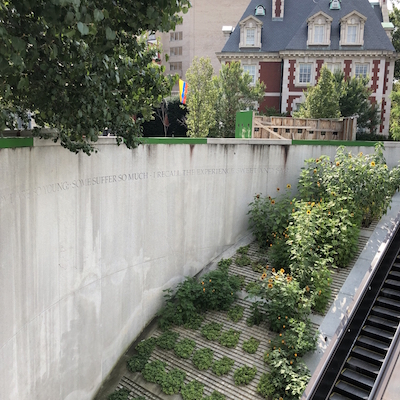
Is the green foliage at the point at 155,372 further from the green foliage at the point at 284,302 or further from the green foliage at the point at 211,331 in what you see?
the green foliage at the point at 284,302

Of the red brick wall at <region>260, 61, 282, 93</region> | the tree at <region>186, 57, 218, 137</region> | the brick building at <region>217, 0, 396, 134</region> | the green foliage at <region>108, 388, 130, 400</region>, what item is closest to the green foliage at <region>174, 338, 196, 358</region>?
the green foliage at <region>108, 388, 130, 400</region>

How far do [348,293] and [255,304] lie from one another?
7.41ft

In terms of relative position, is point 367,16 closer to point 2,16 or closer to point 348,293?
point 348,293

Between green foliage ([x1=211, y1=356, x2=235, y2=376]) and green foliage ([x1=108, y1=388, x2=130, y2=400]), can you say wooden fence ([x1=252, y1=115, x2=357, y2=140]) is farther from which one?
green foliage ([x1=108, y1=388, x2=130, y2=400])

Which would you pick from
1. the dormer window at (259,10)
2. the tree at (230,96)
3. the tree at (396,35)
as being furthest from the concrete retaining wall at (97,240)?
the tree at (396,35)

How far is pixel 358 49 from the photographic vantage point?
90.1 ft

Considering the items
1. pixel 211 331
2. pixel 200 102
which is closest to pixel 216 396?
pixel 211 331

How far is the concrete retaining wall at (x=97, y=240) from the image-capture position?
266 inches

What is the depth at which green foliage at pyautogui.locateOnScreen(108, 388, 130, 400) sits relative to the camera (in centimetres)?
823

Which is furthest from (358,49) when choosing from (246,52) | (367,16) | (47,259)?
(47,259)

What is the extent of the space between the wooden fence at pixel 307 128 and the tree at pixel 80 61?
9.03 meters

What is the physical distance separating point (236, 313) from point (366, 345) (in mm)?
2956

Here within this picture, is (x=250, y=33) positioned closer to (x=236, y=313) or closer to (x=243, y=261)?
(x=243, y=261)

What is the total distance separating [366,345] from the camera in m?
7.99
